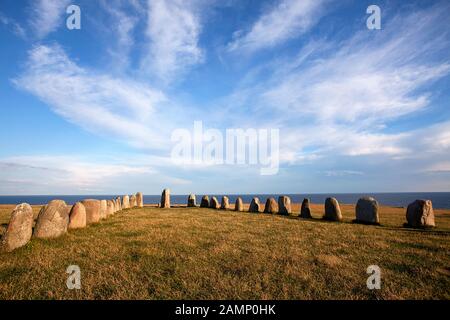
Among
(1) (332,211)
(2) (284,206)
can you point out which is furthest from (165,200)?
(1) (332,211)

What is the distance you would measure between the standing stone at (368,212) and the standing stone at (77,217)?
54.8 ft

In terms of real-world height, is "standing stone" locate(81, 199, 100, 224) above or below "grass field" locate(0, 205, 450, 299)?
above

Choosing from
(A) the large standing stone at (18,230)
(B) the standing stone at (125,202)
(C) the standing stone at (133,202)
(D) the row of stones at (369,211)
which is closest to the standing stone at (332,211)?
(D) the row of stones at (369,211)

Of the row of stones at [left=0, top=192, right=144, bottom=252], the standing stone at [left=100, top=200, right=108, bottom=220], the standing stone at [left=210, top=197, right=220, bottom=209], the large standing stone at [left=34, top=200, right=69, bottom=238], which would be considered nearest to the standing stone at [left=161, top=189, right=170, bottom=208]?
the standing stone at [left=210, top=197, right=220, bottom=209]

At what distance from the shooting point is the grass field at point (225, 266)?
6159 millimetres

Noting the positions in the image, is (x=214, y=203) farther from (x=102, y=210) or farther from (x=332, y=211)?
(x=102, y=210)

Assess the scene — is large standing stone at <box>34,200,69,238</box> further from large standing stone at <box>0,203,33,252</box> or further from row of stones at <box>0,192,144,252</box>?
large standing stone at <box>0,203,33,252</box>

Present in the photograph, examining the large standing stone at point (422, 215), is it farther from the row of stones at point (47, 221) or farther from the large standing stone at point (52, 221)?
the large standing stone at point (52, 221)

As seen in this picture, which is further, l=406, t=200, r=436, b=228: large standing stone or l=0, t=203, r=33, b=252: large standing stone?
l=406, t=200, r=436, b=228: large standing stone

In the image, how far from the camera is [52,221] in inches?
447

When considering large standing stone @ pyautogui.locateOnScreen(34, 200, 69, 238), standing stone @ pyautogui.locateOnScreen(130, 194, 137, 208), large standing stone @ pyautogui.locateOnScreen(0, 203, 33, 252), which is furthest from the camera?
standing stone @ pyautogui.locateOnScreen(130, 194, 137, 208)

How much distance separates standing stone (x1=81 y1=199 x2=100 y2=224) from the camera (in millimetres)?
15781

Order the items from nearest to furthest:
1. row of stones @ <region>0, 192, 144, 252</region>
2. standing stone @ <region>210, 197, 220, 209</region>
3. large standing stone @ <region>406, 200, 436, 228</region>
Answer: row of stones @ <region>0, 192, 144, 252</region>
large standing stone @ <region>406, 200, 436, 228</region>
standing stone @ <region>210, 197, 220, 209</region>
